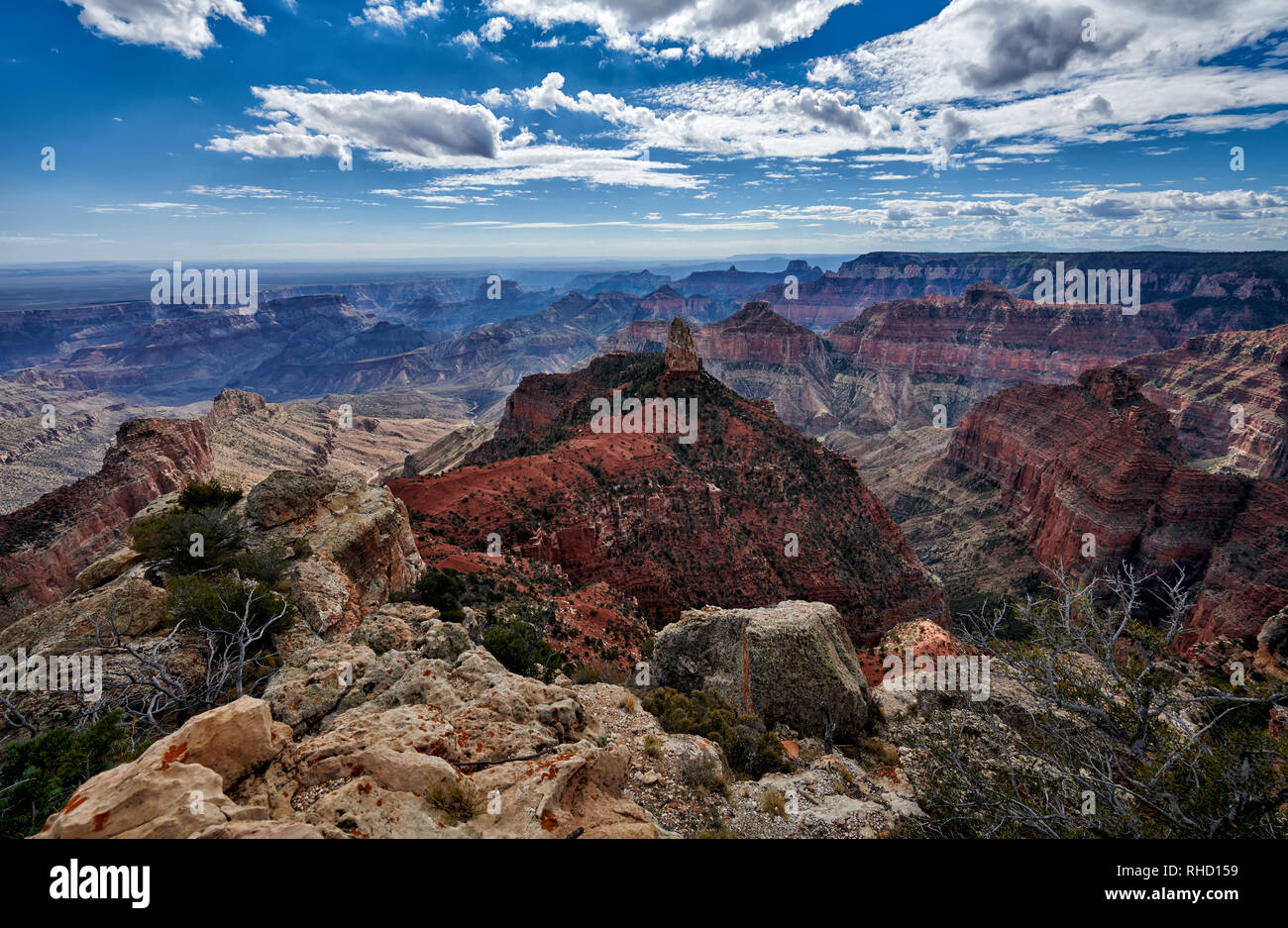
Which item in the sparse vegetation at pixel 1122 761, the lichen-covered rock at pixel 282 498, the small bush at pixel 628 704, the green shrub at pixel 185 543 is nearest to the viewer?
the sparse vegetation at pixel 1122 761

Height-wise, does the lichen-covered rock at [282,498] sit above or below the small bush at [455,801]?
above

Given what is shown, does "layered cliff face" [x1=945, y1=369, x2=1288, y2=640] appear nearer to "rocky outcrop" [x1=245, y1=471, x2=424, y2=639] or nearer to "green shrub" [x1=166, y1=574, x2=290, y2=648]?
"rocky outcrop" [x1=245, y1=471, x2=424, y2=639]

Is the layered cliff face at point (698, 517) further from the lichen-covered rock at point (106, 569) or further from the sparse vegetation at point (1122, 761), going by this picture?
the sparse vegetation at point (1122, 761)

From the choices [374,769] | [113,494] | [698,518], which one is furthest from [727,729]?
[113,494]

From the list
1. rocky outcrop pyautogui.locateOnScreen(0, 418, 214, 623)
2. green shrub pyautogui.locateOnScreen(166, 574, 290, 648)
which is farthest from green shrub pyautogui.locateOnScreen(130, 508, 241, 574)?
rocky outcrop pyautogui.locateOnScreen(0, 418, 214, 623)

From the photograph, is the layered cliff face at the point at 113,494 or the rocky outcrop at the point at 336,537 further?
the layered cliff face at the point at 113,494

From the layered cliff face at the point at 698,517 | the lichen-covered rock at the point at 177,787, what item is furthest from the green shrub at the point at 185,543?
the layered cliff face at the point at 698,517
